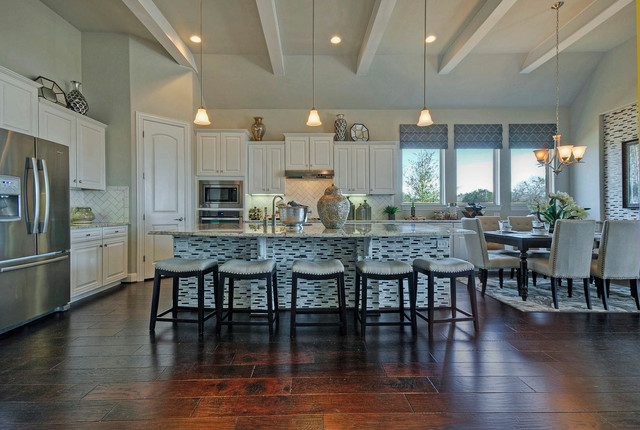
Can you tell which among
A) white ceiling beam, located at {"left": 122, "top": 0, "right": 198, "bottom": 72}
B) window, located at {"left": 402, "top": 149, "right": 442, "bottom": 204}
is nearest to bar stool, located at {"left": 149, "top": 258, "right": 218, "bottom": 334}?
white ceiling beam, located at {"left": 122, "top": 0, "right": 198, "bottom": 72}

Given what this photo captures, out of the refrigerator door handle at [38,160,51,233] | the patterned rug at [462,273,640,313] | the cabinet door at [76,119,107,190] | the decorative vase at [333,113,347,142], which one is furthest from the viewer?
the decorative vase at [333,113,347,142]

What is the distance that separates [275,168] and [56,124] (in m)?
3.12

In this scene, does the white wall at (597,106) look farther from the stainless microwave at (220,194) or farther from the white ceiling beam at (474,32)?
the stainless microwave at (220,194)

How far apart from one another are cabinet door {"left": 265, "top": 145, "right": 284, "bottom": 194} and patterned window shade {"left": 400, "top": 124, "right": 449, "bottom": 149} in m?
2.42

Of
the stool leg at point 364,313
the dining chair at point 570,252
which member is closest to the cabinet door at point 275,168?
the stool leg at point 364,313

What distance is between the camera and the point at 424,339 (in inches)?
97.9

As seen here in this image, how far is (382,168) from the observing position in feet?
19.2

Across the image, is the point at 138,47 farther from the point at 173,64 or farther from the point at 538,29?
the point at 538,29

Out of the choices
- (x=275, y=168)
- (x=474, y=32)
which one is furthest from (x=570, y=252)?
(x=275, y=168)

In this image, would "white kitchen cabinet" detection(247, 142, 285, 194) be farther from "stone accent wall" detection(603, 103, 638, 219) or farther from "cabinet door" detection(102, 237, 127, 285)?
"stone accent wall" detection(603, 103, 638, 219)

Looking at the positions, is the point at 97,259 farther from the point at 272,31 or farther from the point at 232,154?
the point at 272,31

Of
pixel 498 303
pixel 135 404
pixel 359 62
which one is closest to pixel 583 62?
pixel 359 62

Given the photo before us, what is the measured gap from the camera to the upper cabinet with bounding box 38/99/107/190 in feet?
11.6

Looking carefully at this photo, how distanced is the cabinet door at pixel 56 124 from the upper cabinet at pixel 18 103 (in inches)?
3.7
